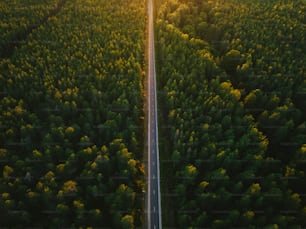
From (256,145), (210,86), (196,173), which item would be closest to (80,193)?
(196,173)

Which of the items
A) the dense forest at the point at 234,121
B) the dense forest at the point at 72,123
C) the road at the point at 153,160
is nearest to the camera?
the dense forest at the point at 72,123

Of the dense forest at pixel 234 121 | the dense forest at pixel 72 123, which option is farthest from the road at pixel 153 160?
the dense forest at pixel 72 123

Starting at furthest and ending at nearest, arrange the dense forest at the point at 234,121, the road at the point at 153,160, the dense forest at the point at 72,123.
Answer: the road at the point at 153,160 < the dense forest at the point at 234,121 < the dense forest at the point at 72,123

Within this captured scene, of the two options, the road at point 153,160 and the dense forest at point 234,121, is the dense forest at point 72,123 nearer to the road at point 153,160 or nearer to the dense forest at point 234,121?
the road at point 153,160

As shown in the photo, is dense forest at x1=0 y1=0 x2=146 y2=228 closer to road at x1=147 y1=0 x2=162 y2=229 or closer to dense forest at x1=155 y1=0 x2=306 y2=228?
road at x1=147 y1=0 x2=162 y2=229

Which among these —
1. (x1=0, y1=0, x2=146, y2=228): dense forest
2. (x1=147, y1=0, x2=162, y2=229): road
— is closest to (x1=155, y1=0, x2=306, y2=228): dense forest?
(x1=147, y1=0, x2=162, y2=229): road
